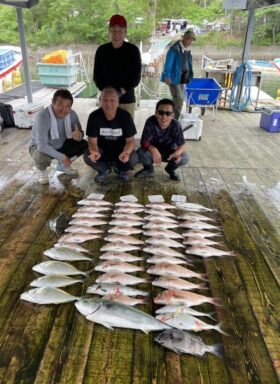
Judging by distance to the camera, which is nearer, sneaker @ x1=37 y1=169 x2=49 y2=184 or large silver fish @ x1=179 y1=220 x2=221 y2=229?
large silver fish @ x1=179 y1=220 x2=221 y2=229

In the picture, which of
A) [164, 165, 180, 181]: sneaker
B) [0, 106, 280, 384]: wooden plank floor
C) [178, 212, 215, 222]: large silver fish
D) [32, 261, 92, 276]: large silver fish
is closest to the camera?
Answer: [0, 106, 280, 384]: wooden plank floor

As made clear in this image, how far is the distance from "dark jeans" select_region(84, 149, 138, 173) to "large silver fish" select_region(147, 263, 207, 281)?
1.65 meters

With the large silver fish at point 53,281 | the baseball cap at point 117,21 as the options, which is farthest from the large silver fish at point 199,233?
the baseball cap at point 117,21

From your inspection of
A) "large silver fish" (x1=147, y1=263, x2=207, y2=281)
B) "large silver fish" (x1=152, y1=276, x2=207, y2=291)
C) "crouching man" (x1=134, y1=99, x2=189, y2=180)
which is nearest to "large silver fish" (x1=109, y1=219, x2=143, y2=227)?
"large silver fish" (x1=147, y1=263, x2=207, y2=281)

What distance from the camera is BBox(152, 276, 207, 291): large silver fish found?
199 cm

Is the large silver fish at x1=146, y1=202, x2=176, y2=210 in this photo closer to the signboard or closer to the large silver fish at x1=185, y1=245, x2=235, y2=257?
the large silver fish at x1=185, y1=245, x2=235, y2=257

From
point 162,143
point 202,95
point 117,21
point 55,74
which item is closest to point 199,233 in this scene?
point 162,143

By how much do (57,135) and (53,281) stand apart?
1.85m

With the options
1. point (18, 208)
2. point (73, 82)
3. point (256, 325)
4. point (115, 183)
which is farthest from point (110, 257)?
point (73, 82)

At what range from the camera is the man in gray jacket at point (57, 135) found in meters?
3.17

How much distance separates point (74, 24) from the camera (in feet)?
78.2

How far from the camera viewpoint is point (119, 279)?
2.02m

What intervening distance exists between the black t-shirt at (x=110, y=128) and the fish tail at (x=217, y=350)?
2.36m

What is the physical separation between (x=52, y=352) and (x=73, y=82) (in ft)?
36.4
